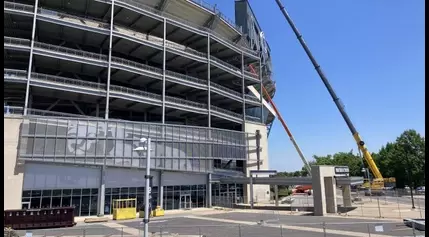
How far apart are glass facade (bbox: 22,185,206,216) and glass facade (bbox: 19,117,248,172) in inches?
124

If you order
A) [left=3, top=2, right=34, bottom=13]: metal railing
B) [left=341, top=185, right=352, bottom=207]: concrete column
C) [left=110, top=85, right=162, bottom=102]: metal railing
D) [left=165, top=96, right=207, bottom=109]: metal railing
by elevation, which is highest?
[left=3, top=2, right=34, bottom=13]: metal railing

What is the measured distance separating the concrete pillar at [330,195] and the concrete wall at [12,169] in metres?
32.1

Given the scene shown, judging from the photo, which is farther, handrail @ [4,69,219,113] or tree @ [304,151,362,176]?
tree @ [304,151,362,176]

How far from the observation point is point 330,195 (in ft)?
126

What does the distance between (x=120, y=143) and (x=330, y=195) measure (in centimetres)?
2511

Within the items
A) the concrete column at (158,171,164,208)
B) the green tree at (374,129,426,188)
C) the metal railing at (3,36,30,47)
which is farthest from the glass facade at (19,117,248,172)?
the green tree at (374,129,426,188)

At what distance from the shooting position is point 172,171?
47.7 metres

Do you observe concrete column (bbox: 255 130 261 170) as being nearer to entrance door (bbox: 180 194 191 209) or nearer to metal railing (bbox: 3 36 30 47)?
entrance door (bbox: 180 194 191 209)

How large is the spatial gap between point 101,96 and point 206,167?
1744cm

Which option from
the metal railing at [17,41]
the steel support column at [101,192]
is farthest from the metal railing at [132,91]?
the metal railing at [17,41]

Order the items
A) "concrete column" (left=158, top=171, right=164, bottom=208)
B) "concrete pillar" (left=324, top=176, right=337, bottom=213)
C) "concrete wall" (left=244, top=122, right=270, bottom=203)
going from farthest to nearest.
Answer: "concrete wall" (left=244, top=122, right=270, bottom=203) → "concrete column" (left=158, top=171, right=164, bottom=208) → "concrete pillar" (left=324, top=176, right=337, bottom=213)

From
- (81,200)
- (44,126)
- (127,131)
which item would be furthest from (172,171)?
(44,126)

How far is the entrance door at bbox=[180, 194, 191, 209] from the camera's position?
48.5 metres

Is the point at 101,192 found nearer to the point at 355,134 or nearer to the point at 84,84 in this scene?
the point at 84,84
